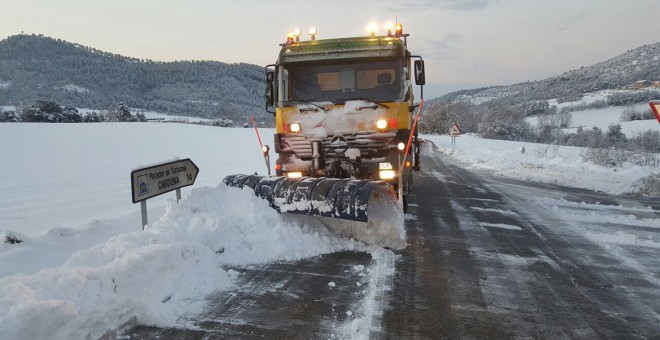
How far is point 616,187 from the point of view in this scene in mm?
10617

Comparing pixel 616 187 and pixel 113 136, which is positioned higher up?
pixel 113 136

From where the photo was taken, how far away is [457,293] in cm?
398

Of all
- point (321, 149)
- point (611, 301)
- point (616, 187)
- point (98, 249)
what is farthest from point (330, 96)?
point (616, 187)

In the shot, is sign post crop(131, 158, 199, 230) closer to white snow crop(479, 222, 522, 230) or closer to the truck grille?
the truck grille

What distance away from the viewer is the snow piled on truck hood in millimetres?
2977

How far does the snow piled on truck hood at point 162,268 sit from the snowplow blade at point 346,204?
21cm

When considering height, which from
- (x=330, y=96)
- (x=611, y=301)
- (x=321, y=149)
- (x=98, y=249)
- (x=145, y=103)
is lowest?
(x=611, y=301)

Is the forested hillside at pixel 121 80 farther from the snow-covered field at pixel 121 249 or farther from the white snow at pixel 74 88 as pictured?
the snow-covered field at pixel 121 249

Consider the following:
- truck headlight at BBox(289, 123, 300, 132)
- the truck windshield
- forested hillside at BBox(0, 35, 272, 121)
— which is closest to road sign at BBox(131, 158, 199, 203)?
truck headlight at BBox(289, 123, 300, 132)

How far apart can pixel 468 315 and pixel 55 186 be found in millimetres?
11950

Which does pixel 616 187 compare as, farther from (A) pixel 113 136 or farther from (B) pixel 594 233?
(A) pixel 113 136

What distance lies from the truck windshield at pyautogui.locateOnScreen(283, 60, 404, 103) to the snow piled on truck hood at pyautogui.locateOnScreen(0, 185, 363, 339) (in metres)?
2.39

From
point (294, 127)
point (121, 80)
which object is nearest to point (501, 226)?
point (294, 127)

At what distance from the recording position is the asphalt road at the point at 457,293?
3240 millimetres
